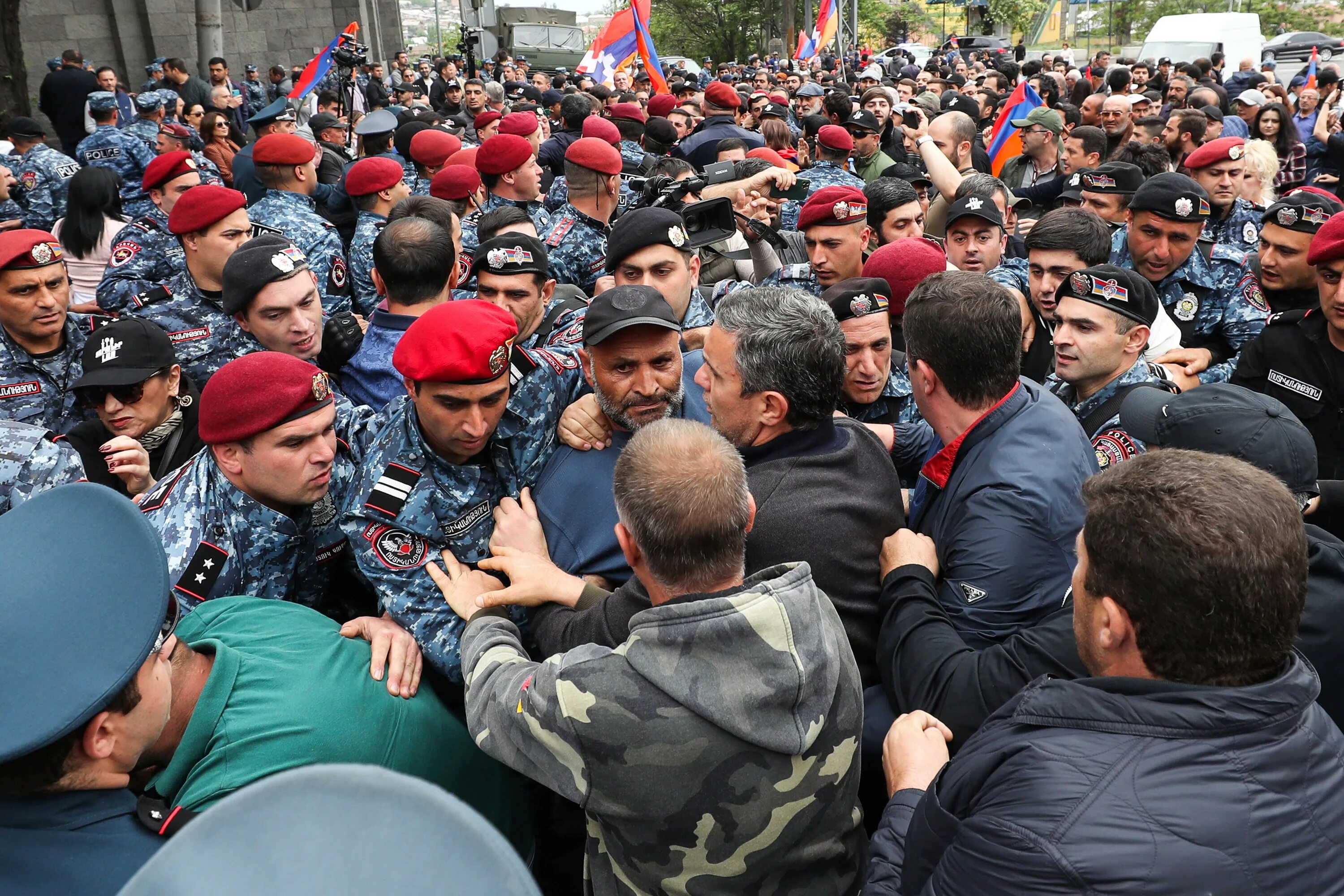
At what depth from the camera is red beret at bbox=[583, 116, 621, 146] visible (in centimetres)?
770

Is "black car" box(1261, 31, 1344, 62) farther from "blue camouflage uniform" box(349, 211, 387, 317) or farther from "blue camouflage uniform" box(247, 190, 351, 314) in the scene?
"blue camouflage uniform" box(247, 190, 351, 314)

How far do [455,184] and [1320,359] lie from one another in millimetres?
4926

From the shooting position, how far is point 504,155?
6359mm

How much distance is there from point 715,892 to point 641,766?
0.36m

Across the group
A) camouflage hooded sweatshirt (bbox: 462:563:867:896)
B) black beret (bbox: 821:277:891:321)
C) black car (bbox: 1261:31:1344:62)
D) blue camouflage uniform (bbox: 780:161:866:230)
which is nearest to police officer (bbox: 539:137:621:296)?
blue camouflage uniform (bbox: 780:161:866:230)

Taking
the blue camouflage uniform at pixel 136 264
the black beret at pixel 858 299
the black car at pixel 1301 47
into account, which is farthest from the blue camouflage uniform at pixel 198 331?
the black car at pixel 1301 47

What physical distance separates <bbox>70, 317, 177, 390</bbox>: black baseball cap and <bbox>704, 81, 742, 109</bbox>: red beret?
8116 millimetres

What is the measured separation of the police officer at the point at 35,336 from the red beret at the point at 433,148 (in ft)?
12.1

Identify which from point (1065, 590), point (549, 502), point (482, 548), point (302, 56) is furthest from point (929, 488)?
point (302, 56)

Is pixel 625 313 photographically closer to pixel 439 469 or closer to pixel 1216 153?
pixel 439 469

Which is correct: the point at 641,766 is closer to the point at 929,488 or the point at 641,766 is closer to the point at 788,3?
the point at 929,488

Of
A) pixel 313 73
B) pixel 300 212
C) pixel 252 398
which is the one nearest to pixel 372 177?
pixel 300 212

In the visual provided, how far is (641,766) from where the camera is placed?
174 centimetres

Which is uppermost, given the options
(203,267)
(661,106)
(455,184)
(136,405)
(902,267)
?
(661,106)
